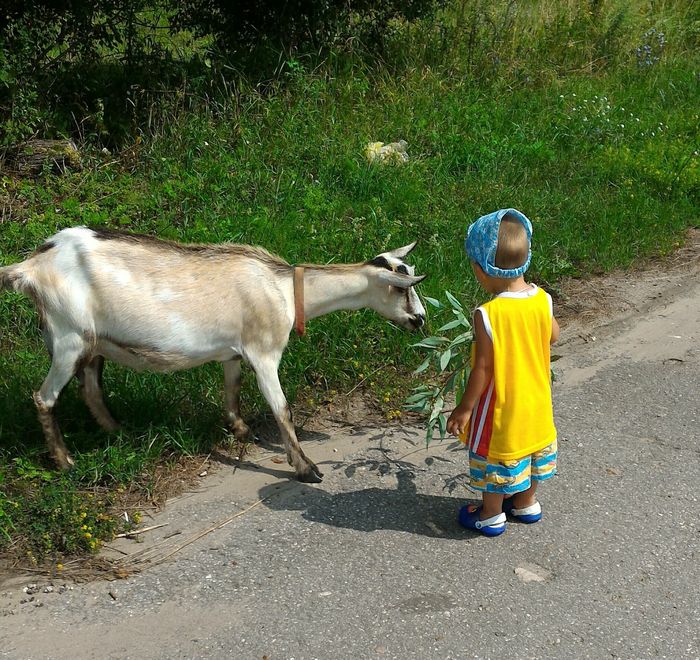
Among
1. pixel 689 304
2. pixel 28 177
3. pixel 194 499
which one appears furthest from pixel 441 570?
pixel 28 177

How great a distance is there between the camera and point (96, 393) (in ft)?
16.4

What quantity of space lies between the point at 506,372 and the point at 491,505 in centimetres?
66

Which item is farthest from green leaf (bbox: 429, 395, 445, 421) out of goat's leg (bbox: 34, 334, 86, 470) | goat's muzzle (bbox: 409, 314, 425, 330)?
goat's leg (bbox: 34, 334, 86, 470)

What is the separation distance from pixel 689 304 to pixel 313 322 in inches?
117

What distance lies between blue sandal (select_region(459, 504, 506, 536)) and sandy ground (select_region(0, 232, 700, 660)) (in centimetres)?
6

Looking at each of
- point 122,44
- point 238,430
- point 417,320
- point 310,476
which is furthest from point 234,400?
point 122,44

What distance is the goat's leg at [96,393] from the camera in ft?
16.4

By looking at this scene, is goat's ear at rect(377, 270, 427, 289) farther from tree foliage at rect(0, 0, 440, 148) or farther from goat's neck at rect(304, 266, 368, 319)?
tree foliage at rect(0, 0, 440, 148)

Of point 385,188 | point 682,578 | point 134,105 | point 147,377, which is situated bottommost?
point 682,578

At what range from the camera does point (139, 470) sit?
187 inches

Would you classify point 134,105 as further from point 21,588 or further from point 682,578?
point 682,578

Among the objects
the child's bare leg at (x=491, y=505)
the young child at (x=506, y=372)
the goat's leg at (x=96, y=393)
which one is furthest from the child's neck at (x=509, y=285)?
the goat's leg at (x=96, y=393)

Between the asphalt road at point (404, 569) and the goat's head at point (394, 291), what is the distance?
0.68m

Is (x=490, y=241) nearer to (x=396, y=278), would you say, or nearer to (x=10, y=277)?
(x=396, y=278)
